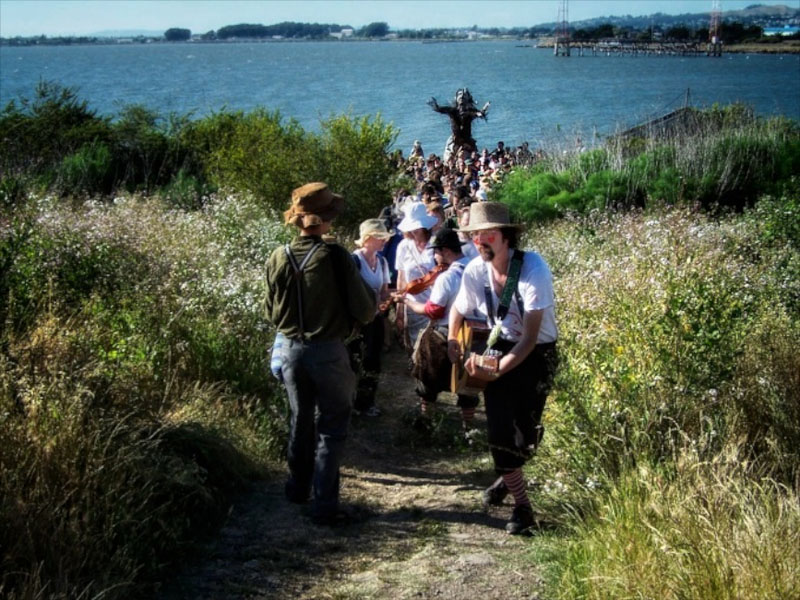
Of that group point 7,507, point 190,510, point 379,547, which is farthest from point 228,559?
point 7,507

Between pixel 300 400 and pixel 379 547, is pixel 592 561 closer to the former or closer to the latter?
pixel 379 547

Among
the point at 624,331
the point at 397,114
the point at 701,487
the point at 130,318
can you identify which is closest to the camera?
the point at 701,487

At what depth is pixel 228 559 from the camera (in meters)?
5.13

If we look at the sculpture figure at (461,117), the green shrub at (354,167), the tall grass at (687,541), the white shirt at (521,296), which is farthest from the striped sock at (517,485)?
the sculpture figure at (461,117)

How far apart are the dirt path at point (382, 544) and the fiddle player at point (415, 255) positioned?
0.99 metres

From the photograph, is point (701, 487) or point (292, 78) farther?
point (292, 78)

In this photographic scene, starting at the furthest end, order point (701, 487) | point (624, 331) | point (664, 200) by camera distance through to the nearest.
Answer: point (664, 200) < point (624, 331) < point (701, 487)

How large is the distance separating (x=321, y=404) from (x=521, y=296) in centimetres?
126

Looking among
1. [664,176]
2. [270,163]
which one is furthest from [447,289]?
[664,176]

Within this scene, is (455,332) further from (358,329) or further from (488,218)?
(488,218)

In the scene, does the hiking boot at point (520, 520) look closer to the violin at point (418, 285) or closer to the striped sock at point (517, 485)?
the striped sock at point (517, 485)

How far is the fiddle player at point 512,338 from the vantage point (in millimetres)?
5176

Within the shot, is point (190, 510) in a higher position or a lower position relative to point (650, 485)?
lower

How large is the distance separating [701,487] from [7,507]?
3.02 metres
